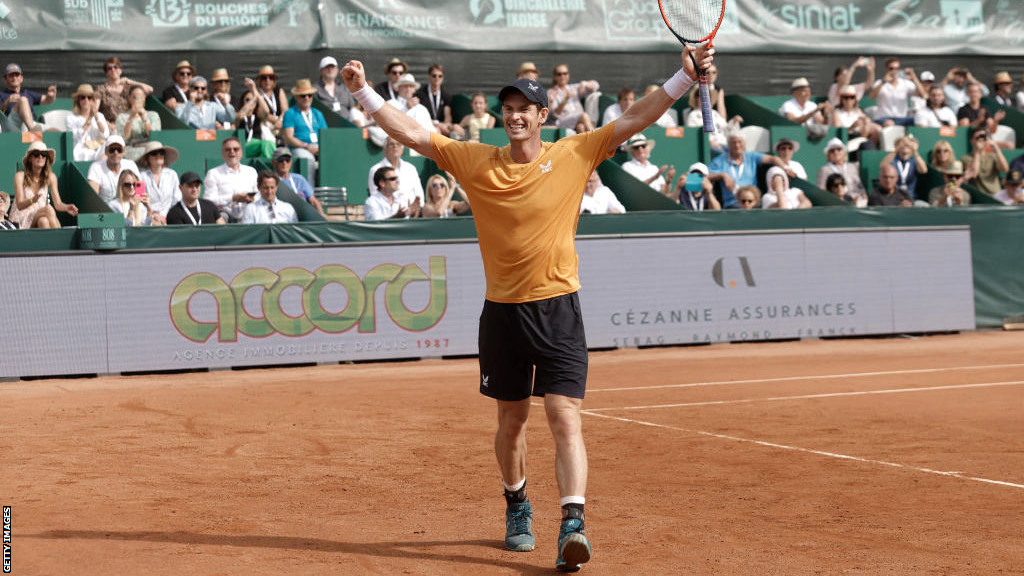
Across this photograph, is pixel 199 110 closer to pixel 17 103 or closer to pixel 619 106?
pixel 17 103

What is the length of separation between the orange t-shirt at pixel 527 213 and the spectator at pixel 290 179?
405 inches

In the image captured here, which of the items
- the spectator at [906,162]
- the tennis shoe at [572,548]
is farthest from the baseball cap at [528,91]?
the spectator at [906,162]

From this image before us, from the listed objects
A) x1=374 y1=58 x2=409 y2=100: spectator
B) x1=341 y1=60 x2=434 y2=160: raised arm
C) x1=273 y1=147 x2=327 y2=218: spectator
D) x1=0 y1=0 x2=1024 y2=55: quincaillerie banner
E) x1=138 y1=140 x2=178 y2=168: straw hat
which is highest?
x1=0 y1=0 x2=1024 y2=55: quincaillerie banner

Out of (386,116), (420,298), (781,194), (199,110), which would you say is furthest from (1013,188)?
(386,116)

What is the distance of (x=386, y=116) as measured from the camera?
18.9 ft

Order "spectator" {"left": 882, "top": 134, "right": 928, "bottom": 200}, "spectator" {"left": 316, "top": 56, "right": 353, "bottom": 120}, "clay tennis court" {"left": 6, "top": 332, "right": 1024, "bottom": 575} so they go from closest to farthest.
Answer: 1. "clay tennis court" {"left": 6, "top": 332, "right": 1024, "bottom": 575}
2. "spectator" {"left": 316, "top": 56, "right": 353, "bottom": 120}
3. "spectator" {"left": 882, "top": 134, "right": 928, "bottom": 200}

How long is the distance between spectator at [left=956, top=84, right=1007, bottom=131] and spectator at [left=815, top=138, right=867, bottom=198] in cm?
325

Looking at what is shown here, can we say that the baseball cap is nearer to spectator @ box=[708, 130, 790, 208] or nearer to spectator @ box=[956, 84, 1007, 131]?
spectator @ box=[708, 130, 790, 208]

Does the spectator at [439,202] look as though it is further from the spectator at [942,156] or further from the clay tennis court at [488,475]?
the spectator at [942,156]

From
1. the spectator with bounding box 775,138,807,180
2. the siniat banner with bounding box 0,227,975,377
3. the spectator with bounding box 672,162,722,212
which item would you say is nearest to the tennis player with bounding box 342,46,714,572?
the siniat banner with bounding box 0,227,975,377

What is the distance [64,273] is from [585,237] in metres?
6.19

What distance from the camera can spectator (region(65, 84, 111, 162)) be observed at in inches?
640

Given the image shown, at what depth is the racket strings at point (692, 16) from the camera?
7.51 metres

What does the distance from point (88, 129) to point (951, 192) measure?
12147 mm
